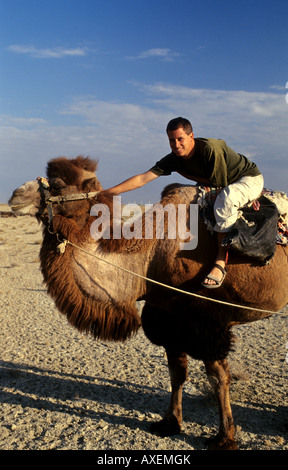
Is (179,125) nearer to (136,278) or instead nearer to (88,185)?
(88,185)

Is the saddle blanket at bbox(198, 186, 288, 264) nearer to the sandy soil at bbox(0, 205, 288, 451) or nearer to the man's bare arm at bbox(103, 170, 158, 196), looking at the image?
the man's bare arm at bbox(103, 170, 158, 196)

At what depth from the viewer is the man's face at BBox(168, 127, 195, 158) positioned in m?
4.05

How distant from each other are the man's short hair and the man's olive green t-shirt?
156mm

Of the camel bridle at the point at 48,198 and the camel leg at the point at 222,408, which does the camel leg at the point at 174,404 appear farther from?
the camel bridle at the point at 48,198

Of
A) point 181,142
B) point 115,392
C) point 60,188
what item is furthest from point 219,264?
point 115,392

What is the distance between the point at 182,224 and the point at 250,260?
0.72 meters

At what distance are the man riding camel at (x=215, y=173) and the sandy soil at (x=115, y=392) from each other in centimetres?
125

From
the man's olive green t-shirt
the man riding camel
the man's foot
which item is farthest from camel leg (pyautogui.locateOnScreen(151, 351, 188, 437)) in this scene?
the man's olive green t-shirt

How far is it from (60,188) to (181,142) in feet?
3.98

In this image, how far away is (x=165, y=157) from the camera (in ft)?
14.6

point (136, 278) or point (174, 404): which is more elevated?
point (136, 278)

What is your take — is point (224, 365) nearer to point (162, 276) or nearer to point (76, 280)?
point (162, 276)

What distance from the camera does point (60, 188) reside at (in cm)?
416
